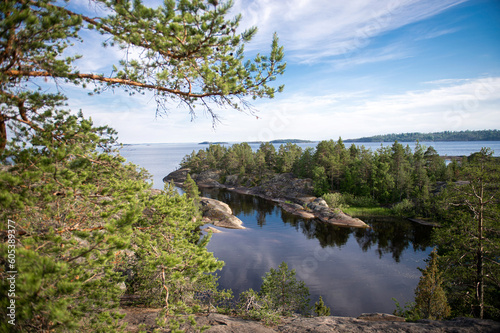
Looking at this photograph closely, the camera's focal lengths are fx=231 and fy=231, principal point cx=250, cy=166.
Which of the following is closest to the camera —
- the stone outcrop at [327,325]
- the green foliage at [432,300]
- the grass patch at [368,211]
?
the stone outcrop at [327,325]

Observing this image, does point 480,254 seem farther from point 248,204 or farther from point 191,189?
point 248,204

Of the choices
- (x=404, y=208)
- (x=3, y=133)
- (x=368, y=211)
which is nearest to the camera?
(x=3, y=133)

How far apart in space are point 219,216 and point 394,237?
27.5 metres

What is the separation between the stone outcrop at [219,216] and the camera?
38412mm

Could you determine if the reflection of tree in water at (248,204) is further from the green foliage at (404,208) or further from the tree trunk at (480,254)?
the tree trunk at (480,254)

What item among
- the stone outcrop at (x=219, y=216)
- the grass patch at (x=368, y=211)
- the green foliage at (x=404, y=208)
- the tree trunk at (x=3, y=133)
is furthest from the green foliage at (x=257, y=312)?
the green foliage at (x=404, y=208)

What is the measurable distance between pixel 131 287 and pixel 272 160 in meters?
70.3

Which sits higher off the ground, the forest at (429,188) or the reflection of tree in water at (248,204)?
the forest at (429,188)

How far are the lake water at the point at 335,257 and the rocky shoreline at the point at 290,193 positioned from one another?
3009 millimetres

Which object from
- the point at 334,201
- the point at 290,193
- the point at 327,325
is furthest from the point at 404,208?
the point at 327,325

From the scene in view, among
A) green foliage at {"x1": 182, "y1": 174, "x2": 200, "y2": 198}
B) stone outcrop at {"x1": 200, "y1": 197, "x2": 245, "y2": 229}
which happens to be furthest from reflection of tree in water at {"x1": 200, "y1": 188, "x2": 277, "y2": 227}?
green foliage at {"x1": 182, "y1": 174, "x2": 200, "y2": 198}

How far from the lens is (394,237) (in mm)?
33875

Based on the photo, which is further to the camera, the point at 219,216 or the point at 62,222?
the point at 219,216

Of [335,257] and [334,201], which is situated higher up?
[334,201]
